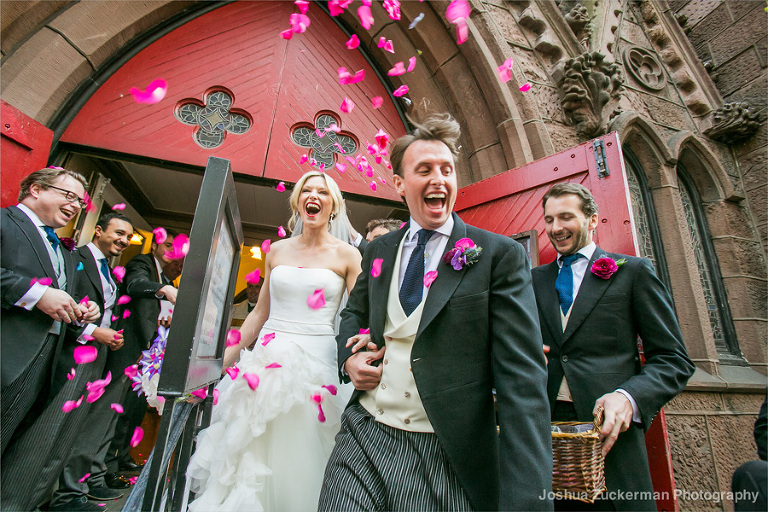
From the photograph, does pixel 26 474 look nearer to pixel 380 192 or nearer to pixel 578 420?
pixel 578 420

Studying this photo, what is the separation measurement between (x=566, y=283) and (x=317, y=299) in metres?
1.43

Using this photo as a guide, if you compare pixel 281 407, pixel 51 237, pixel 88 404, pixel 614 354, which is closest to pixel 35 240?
pixel 51 237

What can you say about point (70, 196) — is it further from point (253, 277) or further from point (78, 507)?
point (253, 277)

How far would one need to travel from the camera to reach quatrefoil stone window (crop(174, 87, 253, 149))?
154 inches

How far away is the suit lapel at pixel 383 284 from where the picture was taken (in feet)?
4.52

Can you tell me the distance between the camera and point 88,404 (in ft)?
8.97

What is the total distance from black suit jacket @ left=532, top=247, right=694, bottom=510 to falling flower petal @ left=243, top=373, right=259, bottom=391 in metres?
1.45

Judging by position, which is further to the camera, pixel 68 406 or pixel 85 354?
pixel 85 354

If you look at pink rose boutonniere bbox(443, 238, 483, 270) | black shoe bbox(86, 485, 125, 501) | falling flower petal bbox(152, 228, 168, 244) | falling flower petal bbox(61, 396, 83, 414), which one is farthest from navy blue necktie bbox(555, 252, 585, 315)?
falling flower petal bbox(152, 228, 168, 244)

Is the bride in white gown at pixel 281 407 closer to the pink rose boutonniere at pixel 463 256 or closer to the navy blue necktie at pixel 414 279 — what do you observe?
the navy blue necktie at pixel 414 279

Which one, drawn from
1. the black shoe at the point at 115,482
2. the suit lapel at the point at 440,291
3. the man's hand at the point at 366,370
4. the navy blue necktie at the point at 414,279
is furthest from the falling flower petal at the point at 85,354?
the suit lapel at the point at 440,291

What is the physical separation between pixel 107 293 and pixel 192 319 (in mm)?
2450

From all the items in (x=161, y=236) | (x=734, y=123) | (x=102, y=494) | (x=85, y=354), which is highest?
(x=734, y=123)

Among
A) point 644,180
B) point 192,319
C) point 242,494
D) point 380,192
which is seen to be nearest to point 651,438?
point 242,494
